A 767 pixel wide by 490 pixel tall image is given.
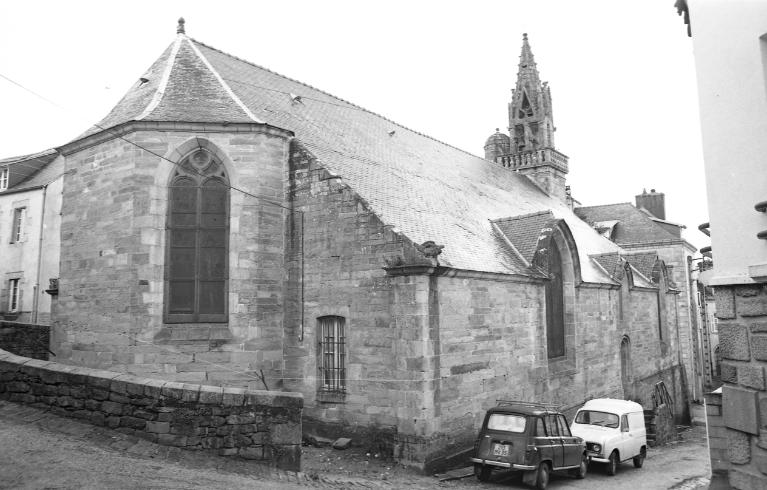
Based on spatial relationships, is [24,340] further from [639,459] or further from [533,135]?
[533,135]

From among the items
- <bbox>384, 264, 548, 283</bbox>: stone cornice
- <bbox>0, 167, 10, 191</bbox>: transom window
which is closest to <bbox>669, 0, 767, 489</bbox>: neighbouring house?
<bbox>384, 264, 548, 283</bbox>: stone cornice

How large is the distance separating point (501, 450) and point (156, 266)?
26.8 ft

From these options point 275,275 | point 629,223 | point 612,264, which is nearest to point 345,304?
point 275,275

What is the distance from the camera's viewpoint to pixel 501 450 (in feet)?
37.3

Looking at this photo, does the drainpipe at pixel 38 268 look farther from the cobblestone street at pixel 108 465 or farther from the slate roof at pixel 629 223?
the slate roof at pixel 629 223

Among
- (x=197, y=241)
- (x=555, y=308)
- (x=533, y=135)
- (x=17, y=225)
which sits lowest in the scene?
(x=555, y=308)

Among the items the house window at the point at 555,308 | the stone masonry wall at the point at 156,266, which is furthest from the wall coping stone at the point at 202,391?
the house window at the point at 555,308

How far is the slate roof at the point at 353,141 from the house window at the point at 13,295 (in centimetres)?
1547

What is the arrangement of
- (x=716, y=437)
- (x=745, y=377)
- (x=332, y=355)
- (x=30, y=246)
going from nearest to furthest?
→ (x=745, y=377) → (x=716, y=437) → (x=332, y=355) → (x=30, y=246)

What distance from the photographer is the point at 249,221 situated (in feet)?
43.3

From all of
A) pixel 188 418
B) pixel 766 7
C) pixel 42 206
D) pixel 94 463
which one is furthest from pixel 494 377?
pixel 42 206

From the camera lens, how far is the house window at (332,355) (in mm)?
12797

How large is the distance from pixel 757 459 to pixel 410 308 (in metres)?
7.17

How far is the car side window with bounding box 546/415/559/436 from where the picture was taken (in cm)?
1185
